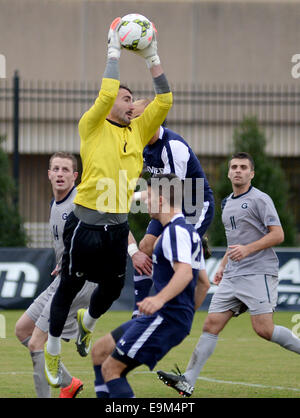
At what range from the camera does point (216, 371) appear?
958 centimetres

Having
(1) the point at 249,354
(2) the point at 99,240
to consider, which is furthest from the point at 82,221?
(1) the point at 249,354

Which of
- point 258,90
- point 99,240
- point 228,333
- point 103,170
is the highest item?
point 258,90

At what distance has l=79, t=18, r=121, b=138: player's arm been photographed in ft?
22.2

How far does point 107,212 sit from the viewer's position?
7.06 metres

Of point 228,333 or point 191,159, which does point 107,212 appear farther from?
point 228,333

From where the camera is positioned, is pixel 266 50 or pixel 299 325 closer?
pixel 299 325

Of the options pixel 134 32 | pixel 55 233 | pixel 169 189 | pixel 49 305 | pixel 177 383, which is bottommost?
pixel 177 383

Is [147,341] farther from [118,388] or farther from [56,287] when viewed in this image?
[56,287]

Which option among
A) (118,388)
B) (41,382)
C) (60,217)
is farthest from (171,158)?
(118,388)

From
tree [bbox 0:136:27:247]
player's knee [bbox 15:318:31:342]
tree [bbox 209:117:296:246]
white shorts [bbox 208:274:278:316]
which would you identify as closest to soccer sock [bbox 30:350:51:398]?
player's knee [bbox 15:318:31:342]

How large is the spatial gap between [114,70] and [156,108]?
62cm

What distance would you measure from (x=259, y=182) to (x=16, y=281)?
6331 mm

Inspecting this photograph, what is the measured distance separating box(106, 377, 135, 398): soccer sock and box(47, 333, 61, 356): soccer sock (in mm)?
1037

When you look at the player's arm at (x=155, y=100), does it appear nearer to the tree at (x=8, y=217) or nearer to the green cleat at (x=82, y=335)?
the green cleat at (x=82, y=335)
